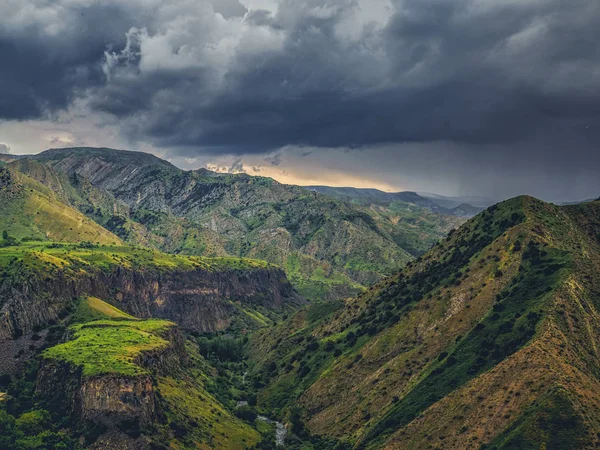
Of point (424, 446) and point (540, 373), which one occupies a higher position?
point (540, 373)

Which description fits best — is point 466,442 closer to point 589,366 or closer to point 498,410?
point 498,410

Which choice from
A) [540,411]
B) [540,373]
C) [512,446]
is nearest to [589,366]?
[540,373]

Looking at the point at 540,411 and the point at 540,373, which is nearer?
the point at 540,411

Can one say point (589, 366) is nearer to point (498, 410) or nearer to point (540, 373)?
point (540, 373)

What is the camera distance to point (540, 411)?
578 feet

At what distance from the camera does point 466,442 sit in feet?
618

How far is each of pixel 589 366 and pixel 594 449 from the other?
42512 millimetres

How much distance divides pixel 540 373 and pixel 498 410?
672 inches

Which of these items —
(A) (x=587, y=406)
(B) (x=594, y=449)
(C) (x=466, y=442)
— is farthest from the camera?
(C) (x=466, y=442)

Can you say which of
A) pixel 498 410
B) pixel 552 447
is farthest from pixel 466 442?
pixel 552 447

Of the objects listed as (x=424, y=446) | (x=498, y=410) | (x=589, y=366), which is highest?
(x=589, y=366)

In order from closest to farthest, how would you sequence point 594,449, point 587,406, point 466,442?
point 594,449 < point 587,406 < point 466,442

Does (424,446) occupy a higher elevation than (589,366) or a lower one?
lower

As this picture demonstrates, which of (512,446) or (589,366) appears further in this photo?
(589,366)
